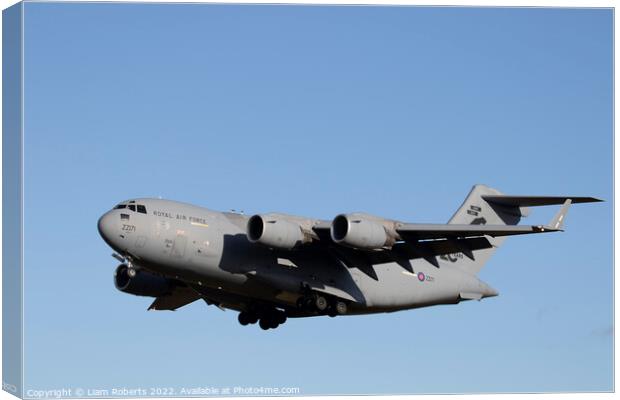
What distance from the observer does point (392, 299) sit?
94.3 ft

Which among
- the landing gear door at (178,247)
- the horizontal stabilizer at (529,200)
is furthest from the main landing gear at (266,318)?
the horizontal stabilizer at (529,200)

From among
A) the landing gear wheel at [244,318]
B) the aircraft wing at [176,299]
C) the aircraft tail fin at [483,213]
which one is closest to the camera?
the landing gear wheel at [244,318]

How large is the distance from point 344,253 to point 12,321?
873cm

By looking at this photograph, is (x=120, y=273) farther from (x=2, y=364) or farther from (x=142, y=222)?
(x=2, y=364)

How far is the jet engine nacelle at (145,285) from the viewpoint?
29.5m

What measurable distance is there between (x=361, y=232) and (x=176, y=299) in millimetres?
6768

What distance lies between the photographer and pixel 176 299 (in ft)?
99.9

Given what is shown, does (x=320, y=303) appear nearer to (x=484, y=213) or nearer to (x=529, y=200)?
(x=529, y=200)

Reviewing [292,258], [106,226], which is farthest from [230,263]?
[106,226]

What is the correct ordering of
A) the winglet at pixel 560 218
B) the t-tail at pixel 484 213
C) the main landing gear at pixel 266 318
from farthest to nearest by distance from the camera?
1. the t-tail at pixel 484 213
2. the main landing gear at pixel 266 318
3. the winglet at pixel 560 218

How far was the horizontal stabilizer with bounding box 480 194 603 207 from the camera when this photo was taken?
26.9m

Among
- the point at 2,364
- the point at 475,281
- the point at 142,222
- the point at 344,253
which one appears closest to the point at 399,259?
the point at 344,253

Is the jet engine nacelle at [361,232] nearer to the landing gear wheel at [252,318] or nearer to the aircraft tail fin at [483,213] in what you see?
the landing gear wheel at [252,318]

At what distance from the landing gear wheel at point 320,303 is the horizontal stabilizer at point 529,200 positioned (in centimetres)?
588
